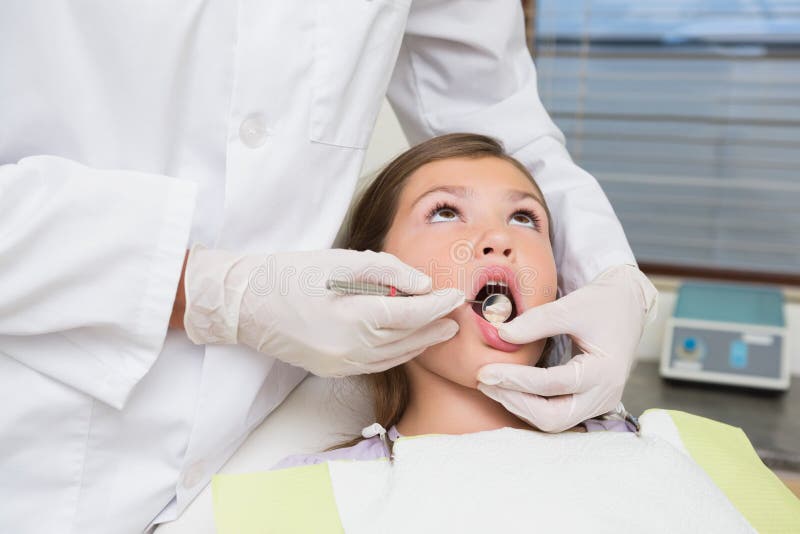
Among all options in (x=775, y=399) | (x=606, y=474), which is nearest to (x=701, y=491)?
(x=606, y=474)

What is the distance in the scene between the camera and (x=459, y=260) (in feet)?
3.83

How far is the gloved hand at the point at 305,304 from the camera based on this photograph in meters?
1.02

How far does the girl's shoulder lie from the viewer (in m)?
1.11

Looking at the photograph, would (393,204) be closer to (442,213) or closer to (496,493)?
(442,213)

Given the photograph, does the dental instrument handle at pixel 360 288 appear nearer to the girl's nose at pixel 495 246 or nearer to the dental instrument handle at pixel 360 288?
the dental instrument handle at pixel 360 288

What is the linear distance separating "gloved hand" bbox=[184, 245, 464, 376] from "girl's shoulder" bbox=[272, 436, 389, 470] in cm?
15

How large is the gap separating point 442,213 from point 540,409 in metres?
0.37

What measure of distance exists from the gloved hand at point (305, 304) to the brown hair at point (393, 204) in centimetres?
27

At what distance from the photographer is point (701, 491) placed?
100 cm

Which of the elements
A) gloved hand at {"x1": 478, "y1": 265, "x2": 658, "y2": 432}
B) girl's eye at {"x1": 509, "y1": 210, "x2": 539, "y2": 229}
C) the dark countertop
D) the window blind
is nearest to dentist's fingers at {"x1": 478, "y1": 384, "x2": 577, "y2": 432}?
gloved hand at {"x1": 478, "y1": 265, "x2": 658, "y2": 432}

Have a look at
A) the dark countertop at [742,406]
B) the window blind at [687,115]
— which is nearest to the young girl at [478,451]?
the dark countertop at [742,406]

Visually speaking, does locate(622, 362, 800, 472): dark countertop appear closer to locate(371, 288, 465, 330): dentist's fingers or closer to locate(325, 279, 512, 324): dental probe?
locate(325, 279, 512, 324): dental probe

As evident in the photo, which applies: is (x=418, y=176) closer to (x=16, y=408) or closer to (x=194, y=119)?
(x=194, y=119)

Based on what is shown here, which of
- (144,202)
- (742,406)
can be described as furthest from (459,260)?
(742,406)
